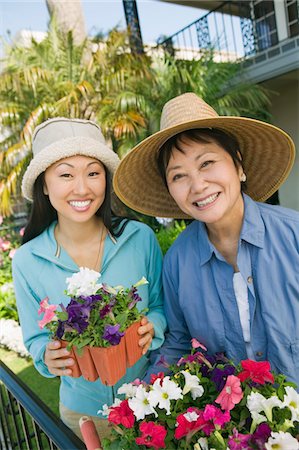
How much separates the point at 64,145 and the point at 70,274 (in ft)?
1.72

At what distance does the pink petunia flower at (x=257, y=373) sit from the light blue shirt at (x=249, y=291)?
0.32m

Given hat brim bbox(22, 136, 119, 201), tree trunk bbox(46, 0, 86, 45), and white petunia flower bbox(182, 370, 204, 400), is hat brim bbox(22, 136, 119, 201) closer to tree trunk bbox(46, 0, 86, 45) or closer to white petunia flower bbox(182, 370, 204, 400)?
white petunia flower bbox(182, 370, 204, 400)

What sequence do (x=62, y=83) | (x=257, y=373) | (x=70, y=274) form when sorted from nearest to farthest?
1. (x=257, y=373)
2. (x=70, y=274)
3. (x=62, y=83)

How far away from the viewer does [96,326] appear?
137 centimetres

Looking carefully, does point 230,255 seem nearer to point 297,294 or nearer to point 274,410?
point 297,294

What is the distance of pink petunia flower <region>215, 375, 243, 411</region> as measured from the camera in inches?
45.2

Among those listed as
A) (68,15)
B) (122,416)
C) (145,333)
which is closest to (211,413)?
(122,416)

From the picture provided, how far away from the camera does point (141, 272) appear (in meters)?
1.85

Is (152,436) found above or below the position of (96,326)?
below

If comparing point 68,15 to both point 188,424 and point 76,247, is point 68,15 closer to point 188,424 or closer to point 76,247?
point 76,247

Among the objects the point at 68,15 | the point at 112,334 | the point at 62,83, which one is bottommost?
the point at 112,334

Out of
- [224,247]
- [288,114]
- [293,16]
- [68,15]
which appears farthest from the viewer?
[288,114]

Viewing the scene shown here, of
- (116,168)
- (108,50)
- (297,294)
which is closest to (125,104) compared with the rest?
(108,50)

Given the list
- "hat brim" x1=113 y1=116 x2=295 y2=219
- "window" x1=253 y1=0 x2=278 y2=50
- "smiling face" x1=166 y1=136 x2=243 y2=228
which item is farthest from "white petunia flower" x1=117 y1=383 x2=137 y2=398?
"window" x1=253 y1=0 x2=278 y2=50
